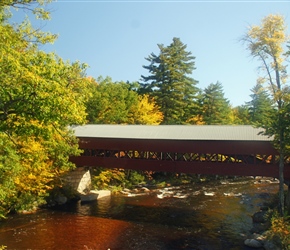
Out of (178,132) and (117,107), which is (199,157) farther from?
(117,107)

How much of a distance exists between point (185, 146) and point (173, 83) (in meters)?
19.8

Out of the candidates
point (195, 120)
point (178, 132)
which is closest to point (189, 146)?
point (178, 132)

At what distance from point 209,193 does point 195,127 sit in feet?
21.5

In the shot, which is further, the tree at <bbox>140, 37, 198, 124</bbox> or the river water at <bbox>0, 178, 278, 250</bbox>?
the tree at <bbox>140, 37, 198, 124</bbox>

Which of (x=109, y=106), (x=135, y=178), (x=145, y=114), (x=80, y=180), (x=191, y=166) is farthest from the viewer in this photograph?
(x=145, y=114)

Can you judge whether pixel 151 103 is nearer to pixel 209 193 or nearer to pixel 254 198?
pixel 209 193

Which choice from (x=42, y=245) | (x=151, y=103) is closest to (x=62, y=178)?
(x=42, y=245)

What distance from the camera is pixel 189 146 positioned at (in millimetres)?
18016

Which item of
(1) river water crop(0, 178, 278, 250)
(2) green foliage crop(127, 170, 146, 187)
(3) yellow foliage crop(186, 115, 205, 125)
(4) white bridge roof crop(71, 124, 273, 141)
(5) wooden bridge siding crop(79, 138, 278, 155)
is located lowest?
(1) river water crop(0, 178, 278, 250)

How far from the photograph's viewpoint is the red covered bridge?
1688 centimetres

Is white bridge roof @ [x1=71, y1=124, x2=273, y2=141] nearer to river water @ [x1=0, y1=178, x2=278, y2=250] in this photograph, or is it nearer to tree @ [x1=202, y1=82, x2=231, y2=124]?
river water @ [x1=0, y1=178, x2=278, y2=250]

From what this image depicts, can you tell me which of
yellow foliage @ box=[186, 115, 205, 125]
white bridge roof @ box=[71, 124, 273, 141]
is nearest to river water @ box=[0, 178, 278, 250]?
white bridge roof @ box=[71, 124, 273, 141]

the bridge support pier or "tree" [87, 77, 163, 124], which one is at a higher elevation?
"tree" [87, 77, 163, 124]

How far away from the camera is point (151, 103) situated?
34.7m
